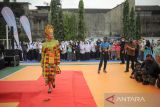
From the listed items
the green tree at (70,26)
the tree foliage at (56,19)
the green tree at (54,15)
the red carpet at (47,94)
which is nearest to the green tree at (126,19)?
the green tree at (70,26)

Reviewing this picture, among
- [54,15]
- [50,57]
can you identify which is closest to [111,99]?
[50,57]

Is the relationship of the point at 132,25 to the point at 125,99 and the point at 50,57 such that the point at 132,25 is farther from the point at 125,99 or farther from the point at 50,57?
the point at 125,99

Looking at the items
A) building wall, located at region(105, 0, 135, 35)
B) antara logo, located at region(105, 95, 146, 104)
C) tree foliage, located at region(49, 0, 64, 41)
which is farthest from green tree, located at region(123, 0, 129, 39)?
antara logo, located at region(105, 95, 146, 104)

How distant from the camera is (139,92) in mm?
9500

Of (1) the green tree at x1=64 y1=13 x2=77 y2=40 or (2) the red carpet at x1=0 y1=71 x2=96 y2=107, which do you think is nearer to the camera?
(2) the red carpet at x1=0 y1=71 x2=96 y2=107

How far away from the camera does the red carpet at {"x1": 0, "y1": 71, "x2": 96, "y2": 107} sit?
7.90 m

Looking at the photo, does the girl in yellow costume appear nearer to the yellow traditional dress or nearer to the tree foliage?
the yellow traditional dress

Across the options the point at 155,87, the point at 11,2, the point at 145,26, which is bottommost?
the point at 155,87

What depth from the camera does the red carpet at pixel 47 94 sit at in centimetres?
790

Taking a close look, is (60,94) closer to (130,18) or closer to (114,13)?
(130,18)

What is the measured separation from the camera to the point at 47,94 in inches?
359

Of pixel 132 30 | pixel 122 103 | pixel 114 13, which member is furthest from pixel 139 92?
pixel 114 13

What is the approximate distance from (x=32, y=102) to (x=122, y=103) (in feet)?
7.43

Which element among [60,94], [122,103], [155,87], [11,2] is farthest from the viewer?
[11,2]
